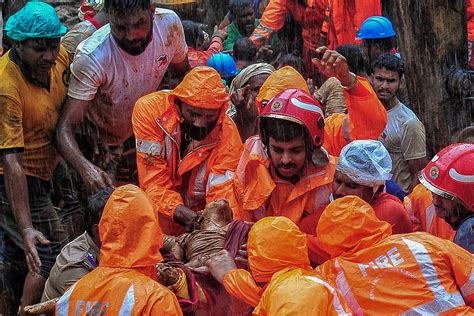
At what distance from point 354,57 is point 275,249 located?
4252 millimetres

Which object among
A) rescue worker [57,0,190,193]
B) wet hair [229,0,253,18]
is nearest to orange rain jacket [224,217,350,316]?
rescue worker [57,0,190,193]

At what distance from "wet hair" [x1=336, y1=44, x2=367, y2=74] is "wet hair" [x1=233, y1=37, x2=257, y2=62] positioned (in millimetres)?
1540

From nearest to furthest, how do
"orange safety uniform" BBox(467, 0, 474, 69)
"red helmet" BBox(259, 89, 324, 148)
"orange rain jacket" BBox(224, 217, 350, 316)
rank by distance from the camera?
"orange rain jacket" BBox(224, 217, 350, 316)
"red helmet" BBox(259, 89, 324, 148)
"orange safety uniform" BBox(467, 0, 474, 69)

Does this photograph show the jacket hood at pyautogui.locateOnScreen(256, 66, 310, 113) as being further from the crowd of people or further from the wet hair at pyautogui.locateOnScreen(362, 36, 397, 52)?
the wet hair at pyautogui.locateOnScreen(362, 36, 397, 52)

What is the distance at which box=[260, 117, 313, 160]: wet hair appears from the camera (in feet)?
20.7

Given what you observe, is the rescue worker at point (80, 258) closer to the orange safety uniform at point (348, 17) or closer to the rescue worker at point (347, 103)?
the rescue worker at point (347, 103)

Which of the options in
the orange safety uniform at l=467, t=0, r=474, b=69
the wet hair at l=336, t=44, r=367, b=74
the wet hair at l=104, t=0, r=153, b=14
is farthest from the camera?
the orange safety uniform at l=467, t=0, r=474, b=69

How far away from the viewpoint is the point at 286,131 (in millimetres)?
6332

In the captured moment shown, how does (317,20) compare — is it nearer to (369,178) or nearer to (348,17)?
(348,17)

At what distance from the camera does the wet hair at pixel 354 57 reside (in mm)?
9016

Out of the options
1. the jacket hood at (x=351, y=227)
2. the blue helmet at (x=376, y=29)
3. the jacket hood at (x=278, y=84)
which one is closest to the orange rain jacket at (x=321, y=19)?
the blue helmet at (x=376, y=29)

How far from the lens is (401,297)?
203 inches

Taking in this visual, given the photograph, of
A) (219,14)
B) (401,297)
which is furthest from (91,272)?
(219,14)

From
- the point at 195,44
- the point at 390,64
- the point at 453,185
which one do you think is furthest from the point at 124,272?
the point at 195,44
